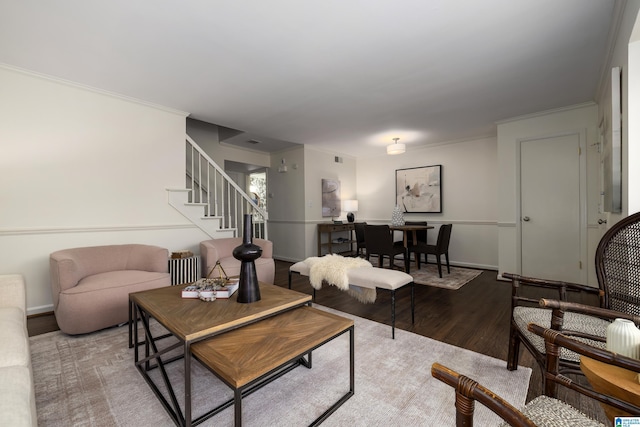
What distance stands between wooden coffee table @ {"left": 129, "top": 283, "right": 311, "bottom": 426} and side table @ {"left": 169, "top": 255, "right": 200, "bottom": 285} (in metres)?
1.24

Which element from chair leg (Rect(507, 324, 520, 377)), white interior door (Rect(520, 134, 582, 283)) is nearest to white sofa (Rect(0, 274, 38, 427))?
chair leg (Rect(507, 324, 520, 377))

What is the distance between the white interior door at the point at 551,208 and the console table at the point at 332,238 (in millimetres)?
2881

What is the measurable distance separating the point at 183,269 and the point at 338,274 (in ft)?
6.42

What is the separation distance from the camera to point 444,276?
4273mm

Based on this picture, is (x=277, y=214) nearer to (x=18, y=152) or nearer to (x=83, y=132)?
(x=83, y=132)

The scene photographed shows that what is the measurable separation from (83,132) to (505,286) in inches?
218

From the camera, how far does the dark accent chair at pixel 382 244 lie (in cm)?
411

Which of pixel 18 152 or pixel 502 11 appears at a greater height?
pixel 502 11

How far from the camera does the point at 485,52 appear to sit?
231 centimetres

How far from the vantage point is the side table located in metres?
3.21

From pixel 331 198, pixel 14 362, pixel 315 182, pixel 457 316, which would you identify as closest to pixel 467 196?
pixel 331 198

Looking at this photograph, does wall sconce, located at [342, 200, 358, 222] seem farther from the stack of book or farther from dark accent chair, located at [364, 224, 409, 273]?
the stack of book

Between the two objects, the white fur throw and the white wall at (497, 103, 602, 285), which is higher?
the white wall at (497, 103, 602, 285)

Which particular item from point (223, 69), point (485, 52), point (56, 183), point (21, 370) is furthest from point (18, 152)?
point (485, 52)
